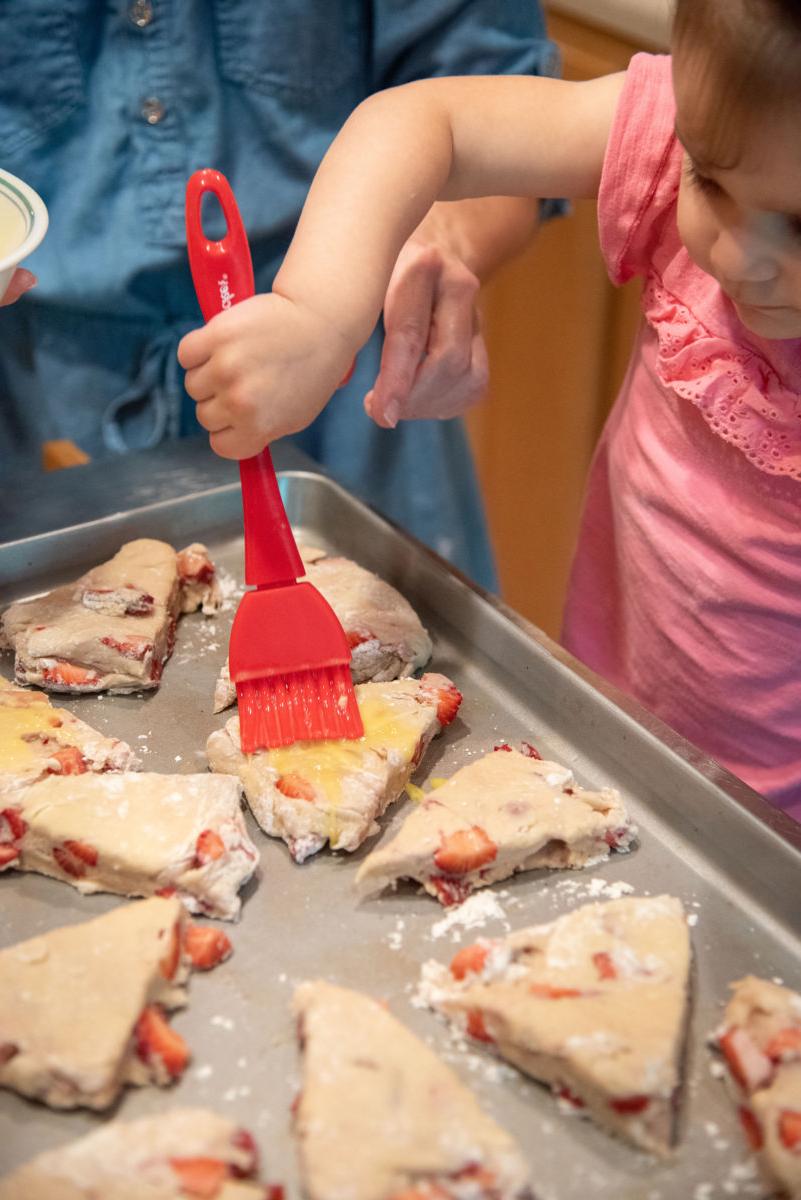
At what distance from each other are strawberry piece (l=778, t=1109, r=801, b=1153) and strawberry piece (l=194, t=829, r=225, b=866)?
0.41 meters

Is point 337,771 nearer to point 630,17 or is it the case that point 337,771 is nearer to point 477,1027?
point 477,1027

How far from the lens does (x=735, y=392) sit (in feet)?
3.36

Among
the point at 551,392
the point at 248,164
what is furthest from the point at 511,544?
the point at 248,164

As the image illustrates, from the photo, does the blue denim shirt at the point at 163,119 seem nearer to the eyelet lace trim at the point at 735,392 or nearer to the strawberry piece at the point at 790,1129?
the eyelet lace trim at the point at 735,392

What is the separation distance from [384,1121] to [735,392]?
66cm

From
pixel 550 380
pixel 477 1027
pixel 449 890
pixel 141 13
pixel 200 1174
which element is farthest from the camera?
pixel 550 380

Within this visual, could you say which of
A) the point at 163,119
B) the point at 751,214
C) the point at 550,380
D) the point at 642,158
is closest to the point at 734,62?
the point at 751,214

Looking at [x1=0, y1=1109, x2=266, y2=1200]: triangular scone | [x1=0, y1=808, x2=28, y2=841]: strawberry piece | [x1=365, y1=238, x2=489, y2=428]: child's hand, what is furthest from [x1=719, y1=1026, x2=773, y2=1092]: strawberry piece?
[x1=365, y1=238, x2=489, y2=428]: child's hand

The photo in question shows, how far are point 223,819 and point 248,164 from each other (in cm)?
80

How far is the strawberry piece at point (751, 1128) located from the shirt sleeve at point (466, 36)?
107 cm

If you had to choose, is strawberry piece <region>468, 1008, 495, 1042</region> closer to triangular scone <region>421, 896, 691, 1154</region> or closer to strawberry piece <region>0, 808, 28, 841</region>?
triangular scone <region>421, 896, 691, 1154</region>

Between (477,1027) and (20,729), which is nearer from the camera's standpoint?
(477,1027)

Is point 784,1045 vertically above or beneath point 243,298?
beneath

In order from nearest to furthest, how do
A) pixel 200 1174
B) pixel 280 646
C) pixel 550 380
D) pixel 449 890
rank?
pixel 200 1174 < pixel 449 890 < pixel 280 646 < pixel 550 380
